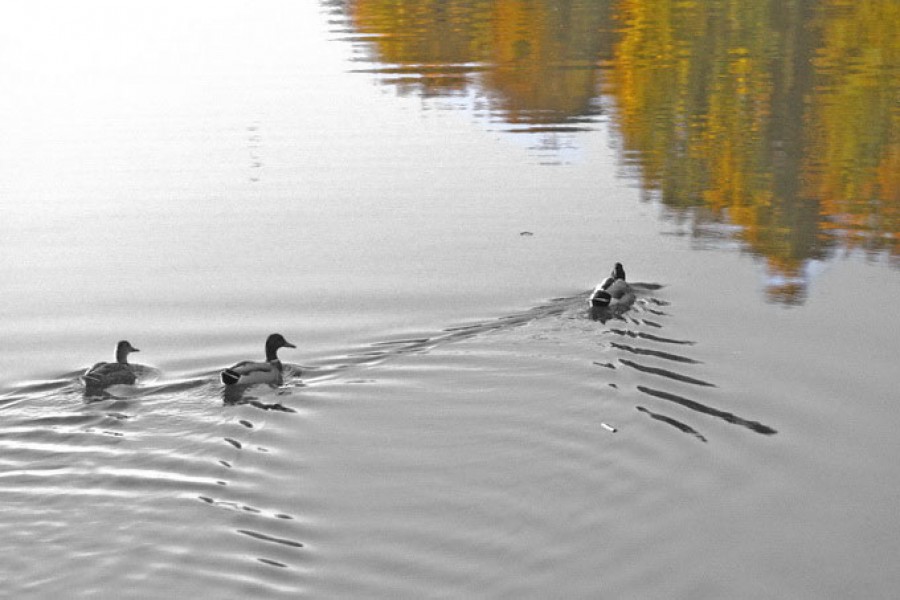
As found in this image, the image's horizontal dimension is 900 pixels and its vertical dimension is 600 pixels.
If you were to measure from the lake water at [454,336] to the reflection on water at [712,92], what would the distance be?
18 cm

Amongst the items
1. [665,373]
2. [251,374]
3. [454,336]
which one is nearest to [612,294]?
[454,336]

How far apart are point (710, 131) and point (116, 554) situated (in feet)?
78.5

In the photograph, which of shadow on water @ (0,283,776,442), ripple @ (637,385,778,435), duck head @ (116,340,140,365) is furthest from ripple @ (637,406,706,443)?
duck head @ (116,340,140,365)

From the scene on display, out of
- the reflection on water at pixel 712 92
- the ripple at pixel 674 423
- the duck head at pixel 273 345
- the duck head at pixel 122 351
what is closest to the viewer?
the ripple at pixel 674 423

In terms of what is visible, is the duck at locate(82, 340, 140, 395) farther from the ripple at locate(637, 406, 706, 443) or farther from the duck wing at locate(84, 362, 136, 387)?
the ripple at locate(637, 406, 706, 443)

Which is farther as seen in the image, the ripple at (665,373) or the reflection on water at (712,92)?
the reflection on water at (712,92)

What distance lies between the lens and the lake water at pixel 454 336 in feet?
43.2

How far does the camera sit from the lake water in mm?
13172

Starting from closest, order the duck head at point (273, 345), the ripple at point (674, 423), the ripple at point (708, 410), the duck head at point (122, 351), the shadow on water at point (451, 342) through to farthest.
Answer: the ripple at point (674, 423)
the ripple at point (708, 410)
the shadow on water at point (451, 342)
the duck head at point (122, 351)
the duck head at point (273, 345)

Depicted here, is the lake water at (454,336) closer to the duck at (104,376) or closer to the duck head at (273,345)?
the duck at (104,376)

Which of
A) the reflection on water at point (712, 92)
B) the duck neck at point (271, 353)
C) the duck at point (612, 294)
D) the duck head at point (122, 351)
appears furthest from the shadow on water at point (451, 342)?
the reflection on water at point (712, 92)

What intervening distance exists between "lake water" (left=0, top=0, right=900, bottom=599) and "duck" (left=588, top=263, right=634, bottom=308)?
312mm

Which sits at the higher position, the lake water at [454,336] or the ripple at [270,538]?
the lake water at [454,336]

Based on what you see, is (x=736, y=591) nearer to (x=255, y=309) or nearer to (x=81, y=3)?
(x=255, y=309)
